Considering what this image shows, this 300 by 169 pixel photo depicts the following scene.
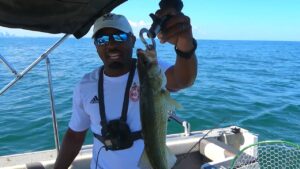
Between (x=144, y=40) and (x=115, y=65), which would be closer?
(x=144, y=40)

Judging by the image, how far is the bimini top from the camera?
3.14 metres

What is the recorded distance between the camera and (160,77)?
2.06 meters

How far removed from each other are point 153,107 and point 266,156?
3590 millimetres

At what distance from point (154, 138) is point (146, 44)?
0.56m

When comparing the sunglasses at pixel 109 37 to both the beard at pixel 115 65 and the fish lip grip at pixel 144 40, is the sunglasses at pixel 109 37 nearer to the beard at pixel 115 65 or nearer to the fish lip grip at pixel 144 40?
the beard at pixel 115 65

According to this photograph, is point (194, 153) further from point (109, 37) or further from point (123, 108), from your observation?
point (109, 37)

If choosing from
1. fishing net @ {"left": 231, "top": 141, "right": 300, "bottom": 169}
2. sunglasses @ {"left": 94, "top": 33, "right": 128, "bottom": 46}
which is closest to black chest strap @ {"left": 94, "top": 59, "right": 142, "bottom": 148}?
sunglasses @ {"left": 94, "top": 33, "right": 128, "bottom": 46}

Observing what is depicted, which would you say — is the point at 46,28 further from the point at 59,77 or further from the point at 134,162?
the point at 59,77

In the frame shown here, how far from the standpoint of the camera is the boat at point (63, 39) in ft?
10.5

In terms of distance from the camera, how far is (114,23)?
2957 mm

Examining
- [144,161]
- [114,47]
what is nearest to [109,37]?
[114,47]

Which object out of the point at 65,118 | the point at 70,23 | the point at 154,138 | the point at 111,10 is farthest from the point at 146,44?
the point at 65,118

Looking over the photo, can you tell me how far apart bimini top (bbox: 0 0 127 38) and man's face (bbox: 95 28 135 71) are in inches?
16.6

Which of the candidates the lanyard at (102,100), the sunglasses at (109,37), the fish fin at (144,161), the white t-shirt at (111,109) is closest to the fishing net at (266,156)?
the white t-shirt at (111,109)
